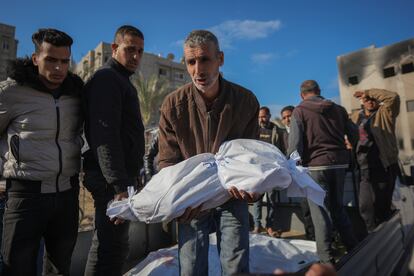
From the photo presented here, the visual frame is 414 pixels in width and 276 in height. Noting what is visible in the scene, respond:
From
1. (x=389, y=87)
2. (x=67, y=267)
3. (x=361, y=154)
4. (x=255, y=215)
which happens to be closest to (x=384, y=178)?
(x=361, y=154)

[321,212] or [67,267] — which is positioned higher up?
[321,212]

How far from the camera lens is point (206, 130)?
1674mm

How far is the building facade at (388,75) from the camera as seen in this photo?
875 inches

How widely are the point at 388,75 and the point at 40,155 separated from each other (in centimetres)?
2813

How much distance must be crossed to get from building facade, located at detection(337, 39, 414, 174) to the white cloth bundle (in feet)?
77.4

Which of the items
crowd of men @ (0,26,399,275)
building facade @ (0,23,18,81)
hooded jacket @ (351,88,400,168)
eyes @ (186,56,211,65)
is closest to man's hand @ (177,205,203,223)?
crowd of men @ (0,26,399,275)

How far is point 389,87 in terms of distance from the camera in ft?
76.9

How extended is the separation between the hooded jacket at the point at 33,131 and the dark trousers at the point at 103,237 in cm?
23

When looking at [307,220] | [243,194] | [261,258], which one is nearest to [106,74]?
[243,194]

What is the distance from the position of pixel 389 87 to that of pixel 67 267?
91.3 ft

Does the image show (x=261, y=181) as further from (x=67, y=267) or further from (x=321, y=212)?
(x=321, y=212)

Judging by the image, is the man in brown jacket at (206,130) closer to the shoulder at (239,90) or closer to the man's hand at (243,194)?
the shoulder at (239,90)

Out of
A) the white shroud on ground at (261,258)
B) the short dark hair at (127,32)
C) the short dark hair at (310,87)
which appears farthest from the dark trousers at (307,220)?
the short dark hair at (127,32)

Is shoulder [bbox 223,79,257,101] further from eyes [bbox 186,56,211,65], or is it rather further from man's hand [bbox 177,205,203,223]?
man's hand [bbox 177,205,203,223]
